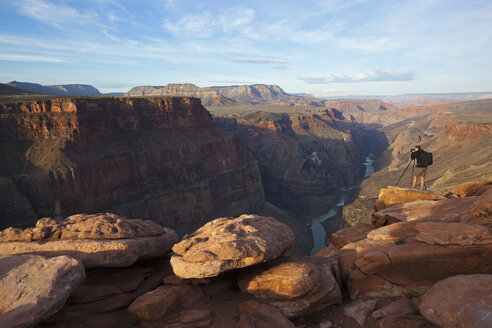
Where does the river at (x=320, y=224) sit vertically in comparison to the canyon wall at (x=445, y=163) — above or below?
below

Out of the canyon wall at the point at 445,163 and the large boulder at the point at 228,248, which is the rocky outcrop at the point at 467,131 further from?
the large boulder at the point at 228,248

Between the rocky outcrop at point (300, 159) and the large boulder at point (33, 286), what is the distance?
70.3 meters

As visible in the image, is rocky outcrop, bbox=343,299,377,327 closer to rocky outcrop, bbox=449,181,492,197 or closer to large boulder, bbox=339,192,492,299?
large boulder, bbox=339,192,492,299

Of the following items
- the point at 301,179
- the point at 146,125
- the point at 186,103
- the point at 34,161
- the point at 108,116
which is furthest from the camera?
the point at 301,179

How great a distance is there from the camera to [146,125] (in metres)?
57.2

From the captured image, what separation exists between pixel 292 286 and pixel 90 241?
325 inches

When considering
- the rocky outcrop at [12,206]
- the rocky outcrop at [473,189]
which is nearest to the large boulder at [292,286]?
the rocky outcrop at [473,189]

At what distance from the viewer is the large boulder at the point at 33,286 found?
791cm

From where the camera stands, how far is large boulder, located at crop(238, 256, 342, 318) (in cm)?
1012

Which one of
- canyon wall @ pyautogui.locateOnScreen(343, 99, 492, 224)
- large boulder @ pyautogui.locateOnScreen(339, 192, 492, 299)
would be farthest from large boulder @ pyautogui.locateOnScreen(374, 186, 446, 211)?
canyon wall @ pyautogui.locateOnScreen(343, 99, 492, 224)

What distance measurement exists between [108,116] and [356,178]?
91.8 metres

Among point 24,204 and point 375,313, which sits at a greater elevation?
point 375,313

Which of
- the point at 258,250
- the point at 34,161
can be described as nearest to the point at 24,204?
the point at 34,161

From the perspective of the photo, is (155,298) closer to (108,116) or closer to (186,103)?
(108,116)
